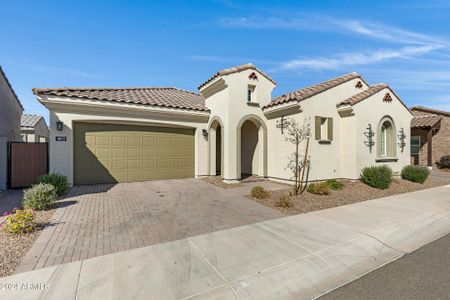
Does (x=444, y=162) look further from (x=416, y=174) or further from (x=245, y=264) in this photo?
(x=245, y=264)

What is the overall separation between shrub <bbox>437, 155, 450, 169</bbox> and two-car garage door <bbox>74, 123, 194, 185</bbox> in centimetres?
2104

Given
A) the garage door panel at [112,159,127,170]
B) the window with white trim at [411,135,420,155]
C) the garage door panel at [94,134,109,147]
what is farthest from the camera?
the window with white trim at [411,135,420,155]

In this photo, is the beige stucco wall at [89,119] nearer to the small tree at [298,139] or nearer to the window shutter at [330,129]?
the small tree at [298,139]

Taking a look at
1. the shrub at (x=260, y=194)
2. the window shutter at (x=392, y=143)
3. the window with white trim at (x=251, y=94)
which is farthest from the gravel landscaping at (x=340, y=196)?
the window with white trim at (x=251, y=94)

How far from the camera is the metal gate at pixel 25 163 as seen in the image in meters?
9.15

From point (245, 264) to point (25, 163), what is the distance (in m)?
11.0

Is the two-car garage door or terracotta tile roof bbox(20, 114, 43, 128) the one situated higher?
terracotta tile roof bbox(20, 114, 43, 128)

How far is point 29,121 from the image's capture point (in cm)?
2108

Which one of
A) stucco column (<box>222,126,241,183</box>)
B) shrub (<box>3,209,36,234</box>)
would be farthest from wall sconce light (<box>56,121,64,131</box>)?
stucco column (<box>222,126,241,183</box>)

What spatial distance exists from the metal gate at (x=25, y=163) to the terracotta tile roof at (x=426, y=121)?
2630cm

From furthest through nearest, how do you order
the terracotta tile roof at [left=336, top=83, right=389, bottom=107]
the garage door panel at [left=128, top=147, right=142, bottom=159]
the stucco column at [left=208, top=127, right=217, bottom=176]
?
the stucco column at [left=208, top=127, right=217, bottom=176] < the garage door panel at [left=128, top=147, right=142, bottom=159] < the terracotta tile roof at [left=336, top=83, right=389, bottom=107]

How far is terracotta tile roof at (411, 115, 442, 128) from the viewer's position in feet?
56.6

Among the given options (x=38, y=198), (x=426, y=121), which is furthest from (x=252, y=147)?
(x=426, y=121)

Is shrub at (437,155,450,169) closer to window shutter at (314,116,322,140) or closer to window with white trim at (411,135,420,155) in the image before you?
window with white trim at (411,135,420,155)
